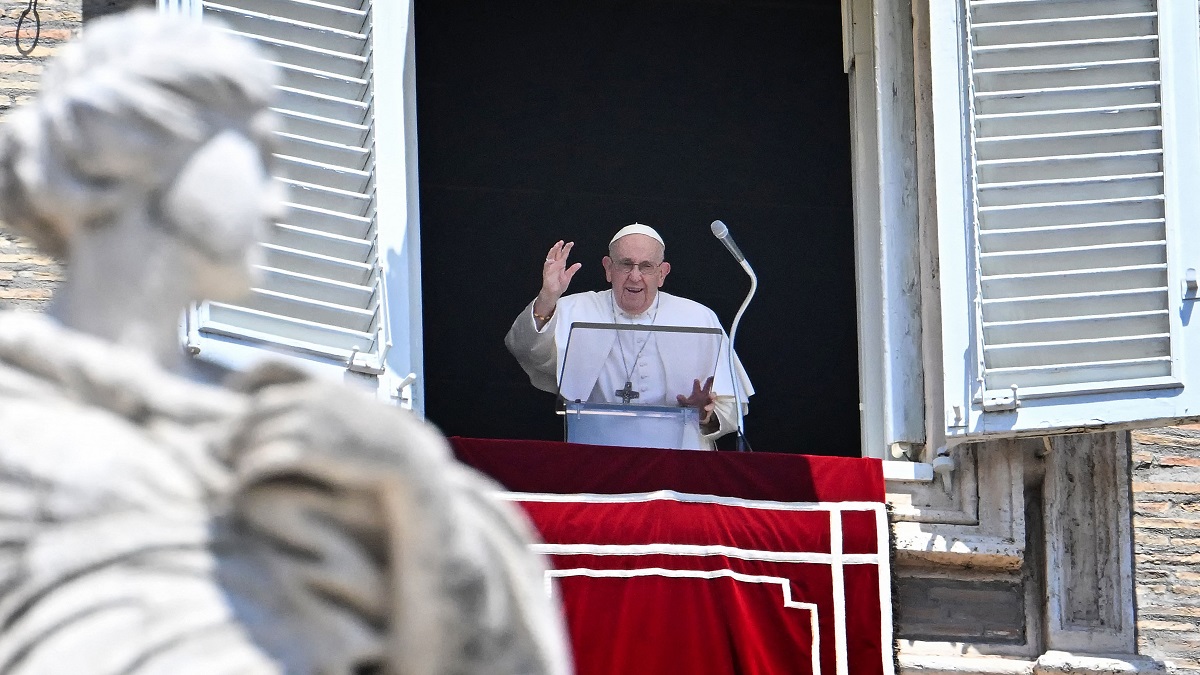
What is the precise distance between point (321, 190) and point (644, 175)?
4099 millimetres

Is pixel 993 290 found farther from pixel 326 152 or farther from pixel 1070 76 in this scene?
pixel 326 152

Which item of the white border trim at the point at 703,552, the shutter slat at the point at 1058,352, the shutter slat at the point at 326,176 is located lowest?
the white border trim at the point at 703,552

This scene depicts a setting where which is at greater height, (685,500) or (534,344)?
(534,344)

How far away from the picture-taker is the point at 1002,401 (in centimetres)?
661

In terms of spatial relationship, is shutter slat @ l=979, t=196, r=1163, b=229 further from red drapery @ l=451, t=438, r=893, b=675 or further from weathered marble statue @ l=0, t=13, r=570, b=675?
weathered marble statue @ l=0, t=13, r=570, b=675

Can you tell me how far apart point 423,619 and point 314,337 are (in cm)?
426

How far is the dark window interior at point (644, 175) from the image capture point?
1026 cm

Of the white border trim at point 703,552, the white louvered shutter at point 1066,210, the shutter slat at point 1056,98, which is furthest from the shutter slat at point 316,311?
the shutter slat at point 1056,98

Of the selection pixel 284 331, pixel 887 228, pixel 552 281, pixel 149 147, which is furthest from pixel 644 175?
pixel 149 147

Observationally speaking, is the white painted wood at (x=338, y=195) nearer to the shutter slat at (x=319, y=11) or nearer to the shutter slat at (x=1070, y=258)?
the shutter slat at (x=319, y=11)

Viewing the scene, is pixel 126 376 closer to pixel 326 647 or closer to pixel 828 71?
pixel 326 647

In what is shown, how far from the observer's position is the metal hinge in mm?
6598

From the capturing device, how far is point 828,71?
33.7 ft

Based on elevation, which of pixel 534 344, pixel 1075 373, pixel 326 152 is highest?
pixel 326 152
